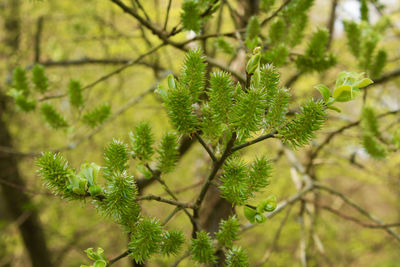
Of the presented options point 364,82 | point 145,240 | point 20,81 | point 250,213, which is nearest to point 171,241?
point 145,240

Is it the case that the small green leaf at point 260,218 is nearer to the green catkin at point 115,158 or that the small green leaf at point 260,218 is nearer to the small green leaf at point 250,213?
the small green leaf at point 250,213

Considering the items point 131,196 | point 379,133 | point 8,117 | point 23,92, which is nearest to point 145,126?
point 131,196

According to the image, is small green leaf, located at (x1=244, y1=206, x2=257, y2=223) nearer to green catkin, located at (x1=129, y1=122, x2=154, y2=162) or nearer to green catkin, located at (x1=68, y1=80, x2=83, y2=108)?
green catkin, located at (x1=129, y1=122, x2=154, y2=162)

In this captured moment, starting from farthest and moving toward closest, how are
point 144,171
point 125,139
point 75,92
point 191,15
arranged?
point 125,139 < point 75,92 < point 191,15 < point 144,171

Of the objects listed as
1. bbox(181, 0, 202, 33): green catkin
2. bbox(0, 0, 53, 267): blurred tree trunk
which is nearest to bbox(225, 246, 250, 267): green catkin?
bbox(181, 0, 202, 33): green catkin

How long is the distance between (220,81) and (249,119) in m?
0.09

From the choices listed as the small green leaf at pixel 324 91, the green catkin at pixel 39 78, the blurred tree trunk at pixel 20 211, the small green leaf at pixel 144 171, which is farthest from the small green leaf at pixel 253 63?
the blurred tree trunk at pixel 20 211

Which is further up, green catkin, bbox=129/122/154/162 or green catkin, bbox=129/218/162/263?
green catkin, bbox=129/122/154/162

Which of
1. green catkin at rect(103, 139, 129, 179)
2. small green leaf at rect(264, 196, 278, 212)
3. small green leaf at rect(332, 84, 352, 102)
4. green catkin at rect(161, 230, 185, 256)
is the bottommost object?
small green leaf at rect(264, 196, 278, 212)

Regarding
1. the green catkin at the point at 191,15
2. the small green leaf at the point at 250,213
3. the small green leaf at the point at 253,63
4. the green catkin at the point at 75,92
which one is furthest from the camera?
the green catkin at the point at 75,92

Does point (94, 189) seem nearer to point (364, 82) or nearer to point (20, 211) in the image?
point (364, 82)

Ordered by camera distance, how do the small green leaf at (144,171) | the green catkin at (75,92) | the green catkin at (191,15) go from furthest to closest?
the green catkin at (75,92) → the green catkin at (191,15) → the small green leaf at (144,171)

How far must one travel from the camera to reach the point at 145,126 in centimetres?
68

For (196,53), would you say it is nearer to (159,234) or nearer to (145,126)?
(145,126)
